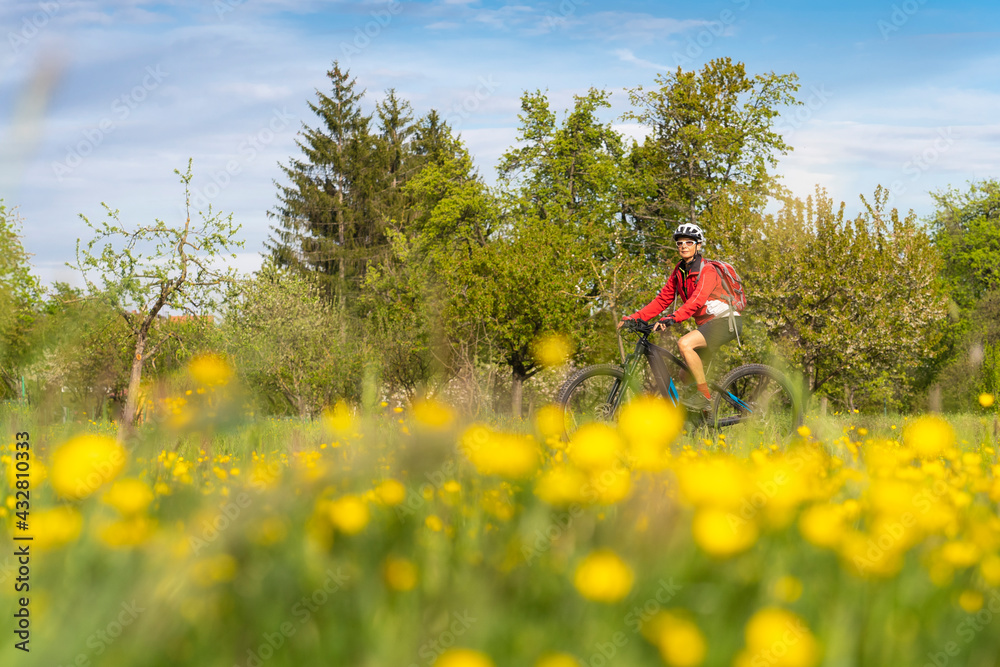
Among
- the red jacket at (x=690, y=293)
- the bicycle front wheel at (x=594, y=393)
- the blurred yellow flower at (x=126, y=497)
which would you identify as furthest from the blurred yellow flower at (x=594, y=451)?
the red jacket at (x=690, y=293)

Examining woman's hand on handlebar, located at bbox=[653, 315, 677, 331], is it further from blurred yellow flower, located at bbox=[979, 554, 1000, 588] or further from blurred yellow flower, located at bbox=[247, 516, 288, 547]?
blurred yellow flower, located at bbox=[247, 516, 288, 547]

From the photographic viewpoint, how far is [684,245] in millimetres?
6980

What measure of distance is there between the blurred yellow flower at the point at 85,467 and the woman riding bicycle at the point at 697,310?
5363 mm

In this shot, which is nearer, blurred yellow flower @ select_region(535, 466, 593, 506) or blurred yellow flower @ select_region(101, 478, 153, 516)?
blurred yellow flower @ select_region(101, 478, 153, 516)

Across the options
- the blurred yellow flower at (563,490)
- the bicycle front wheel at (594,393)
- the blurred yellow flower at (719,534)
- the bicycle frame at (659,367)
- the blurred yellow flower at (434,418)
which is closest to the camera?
the blurred yellow flower at (719,534)

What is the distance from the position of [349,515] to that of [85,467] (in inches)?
21.9

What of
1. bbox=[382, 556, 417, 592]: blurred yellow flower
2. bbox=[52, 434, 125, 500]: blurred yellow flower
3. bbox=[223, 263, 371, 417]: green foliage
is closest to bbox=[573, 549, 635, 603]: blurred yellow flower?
bbox=[382, 556, 417, 592]: blurred yellow flower

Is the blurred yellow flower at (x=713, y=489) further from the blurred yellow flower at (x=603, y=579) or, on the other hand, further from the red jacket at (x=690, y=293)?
the red jacket at (x=690, y=293)

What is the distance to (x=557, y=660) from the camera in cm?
106

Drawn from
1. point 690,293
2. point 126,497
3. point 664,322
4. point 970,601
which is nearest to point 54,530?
point 126,497

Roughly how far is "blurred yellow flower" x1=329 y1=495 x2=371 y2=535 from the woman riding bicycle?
5.27m

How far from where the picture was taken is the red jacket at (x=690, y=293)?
6684 millimetres
